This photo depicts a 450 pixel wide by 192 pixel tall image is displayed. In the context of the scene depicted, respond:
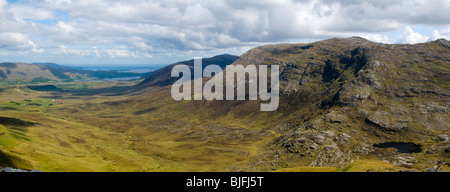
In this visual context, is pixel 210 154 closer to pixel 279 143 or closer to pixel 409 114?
pixel 279 143

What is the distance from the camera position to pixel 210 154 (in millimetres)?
189125

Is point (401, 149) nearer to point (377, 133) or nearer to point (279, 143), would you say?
point (377, 133)

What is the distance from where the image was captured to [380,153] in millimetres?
154500

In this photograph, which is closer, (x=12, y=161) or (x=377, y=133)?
(x=12, y=161)

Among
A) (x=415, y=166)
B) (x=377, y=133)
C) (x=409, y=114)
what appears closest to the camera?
(x=415, y=166)

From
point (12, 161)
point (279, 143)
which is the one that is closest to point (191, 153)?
point (279, 143)

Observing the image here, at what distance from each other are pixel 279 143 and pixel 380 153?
2673 inches

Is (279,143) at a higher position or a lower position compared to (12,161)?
lower
